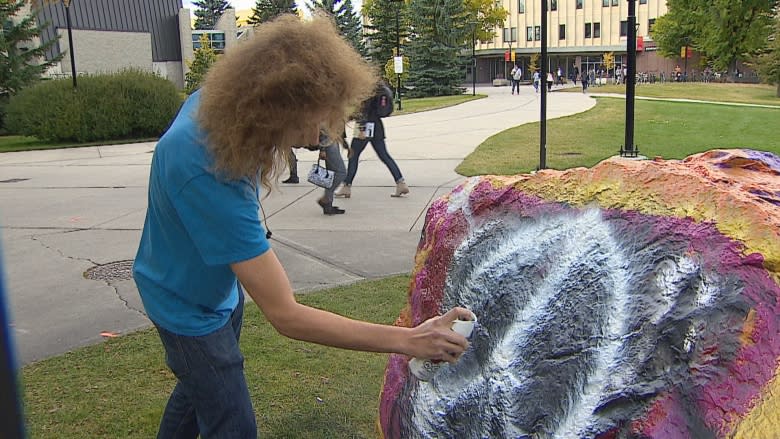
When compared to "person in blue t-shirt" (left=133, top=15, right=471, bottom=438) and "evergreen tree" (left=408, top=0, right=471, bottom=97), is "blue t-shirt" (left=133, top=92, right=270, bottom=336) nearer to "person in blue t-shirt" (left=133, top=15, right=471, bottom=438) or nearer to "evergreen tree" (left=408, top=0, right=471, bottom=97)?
"person in blue t-shirt" (left=133, top=15, right=471, bottom=438)

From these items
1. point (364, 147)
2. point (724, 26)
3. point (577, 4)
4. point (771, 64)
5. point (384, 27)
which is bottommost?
point (364, 147)

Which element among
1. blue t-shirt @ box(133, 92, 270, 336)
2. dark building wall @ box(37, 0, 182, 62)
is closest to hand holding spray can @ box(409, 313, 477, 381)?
blue t-shirt @ box(133, 92, 270, 336)

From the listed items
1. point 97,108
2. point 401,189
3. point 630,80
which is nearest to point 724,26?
point 97,108

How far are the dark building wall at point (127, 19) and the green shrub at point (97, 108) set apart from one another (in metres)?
18.4

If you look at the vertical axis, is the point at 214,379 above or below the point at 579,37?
below

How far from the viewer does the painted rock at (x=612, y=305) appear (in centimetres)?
195

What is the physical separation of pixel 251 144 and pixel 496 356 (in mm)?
1069

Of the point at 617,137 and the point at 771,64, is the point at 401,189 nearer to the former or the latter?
the point at 617,137

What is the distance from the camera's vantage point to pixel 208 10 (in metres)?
73.6

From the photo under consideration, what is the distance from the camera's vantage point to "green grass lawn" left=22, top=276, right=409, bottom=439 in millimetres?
3754

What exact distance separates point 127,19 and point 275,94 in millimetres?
46116

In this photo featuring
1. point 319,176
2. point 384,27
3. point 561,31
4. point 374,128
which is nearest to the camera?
point 319,176

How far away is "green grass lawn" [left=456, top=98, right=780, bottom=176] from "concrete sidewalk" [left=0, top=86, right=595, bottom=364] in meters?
0.83

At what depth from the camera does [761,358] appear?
74.4 inches
